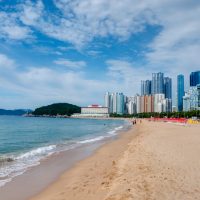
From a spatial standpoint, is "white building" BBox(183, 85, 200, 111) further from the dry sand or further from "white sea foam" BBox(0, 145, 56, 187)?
the dry sand

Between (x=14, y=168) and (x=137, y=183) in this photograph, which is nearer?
(x=137, y=183)

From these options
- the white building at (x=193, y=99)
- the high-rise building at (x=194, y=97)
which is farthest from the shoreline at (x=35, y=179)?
the high-rise building at (x=194, y=97)

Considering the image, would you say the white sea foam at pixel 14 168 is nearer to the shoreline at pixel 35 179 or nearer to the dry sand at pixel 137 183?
the shoreline at pixel 35 179

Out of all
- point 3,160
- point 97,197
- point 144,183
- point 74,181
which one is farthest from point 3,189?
point 3,160

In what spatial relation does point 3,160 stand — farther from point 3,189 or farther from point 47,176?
point 3,189

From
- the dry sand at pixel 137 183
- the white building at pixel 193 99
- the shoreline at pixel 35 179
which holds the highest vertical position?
the white building at pixel 193 99

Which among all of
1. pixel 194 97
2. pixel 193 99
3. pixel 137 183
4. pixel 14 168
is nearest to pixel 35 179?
pixel 14 168

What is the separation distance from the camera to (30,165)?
47.4 feet

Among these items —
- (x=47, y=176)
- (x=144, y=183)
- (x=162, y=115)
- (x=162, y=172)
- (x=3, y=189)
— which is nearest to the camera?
(x=144, y=183)

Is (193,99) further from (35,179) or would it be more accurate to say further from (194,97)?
(35,179)

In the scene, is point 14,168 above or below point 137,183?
below

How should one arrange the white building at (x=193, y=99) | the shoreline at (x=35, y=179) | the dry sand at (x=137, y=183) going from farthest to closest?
1. the white building at (x=193, y=99)
2. the shoreline at (x=35, y=179)
3. the dry sand at (x=137, y=183)

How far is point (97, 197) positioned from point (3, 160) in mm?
9525

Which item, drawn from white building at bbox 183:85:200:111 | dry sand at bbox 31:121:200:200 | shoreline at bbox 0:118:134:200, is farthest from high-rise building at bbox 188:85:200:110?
dry sand at bbox 31:121:200:200
